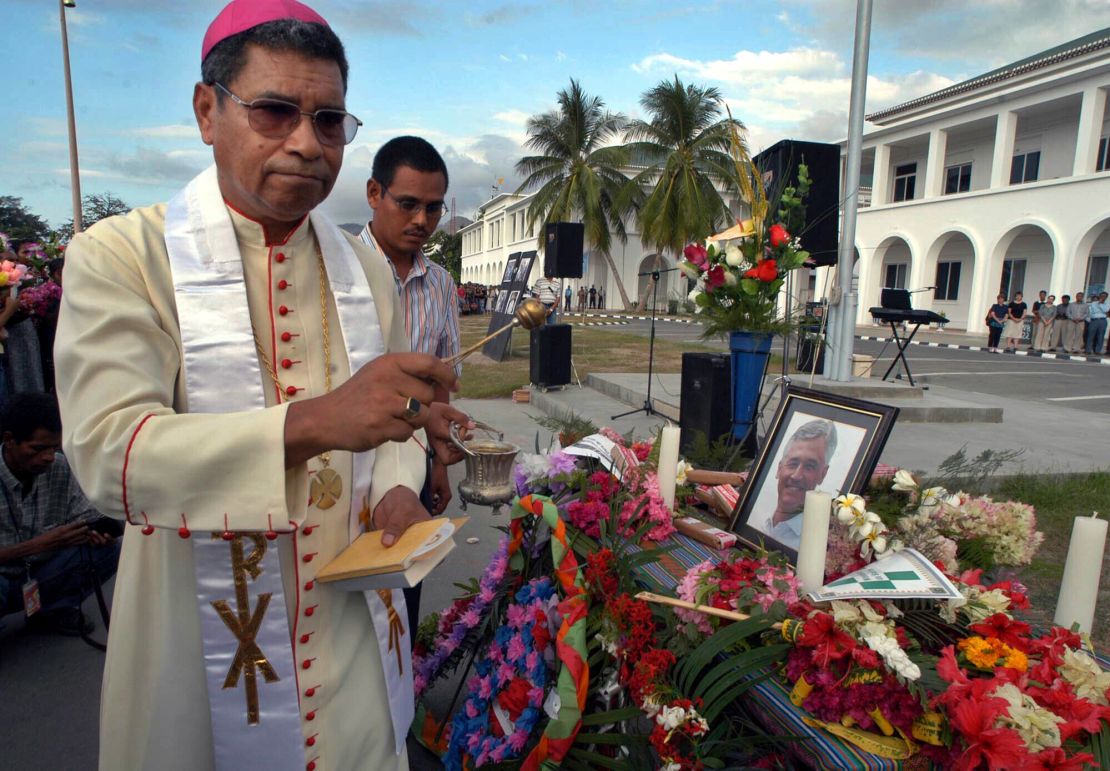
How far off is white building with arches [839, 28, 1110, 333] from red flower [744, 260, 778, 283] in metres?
20.1

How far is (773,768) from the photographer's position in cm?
131

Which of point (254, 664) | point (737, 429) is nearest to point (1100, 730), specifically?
point (254, 664)

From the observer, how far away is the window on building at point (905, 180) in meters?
26.7

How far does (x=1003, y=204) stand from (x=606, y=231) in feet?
54.2

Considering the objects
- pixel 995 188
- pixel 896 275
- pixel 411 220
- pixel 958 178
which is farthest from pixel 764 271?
pixel 896 275

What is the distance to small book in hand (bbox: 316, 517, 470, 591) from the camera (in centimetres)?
111

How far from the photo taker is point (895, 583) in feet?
4.61

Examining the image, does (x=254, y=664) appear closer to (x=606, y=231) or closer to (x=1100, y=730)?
(x=1100, y=730)

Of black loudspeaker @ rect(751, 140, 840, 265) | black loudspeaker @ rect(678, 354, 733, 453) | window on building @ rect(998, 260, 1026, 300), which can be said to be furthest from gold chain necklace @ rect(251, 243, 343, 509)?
window on building @ rect(998, 260, 1026, 300)

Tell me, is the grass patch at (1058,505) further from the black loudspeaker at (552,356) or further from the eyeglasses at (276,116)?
the black loudspeaker at (552,356)

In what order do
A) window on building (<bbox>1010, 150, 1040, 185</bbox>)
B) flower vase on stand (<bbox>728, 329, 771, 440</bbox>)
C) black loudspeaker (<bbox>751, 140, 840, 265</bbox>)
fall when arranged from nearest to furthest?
flower vase on stand (<bbox>728, 329, 771, 440</bbox>) < black loudspeaker (<bbox>751, 140, 840, 265</bbox>) < window on building (<bbox>1010, 150, 1040, 185</bbox>)

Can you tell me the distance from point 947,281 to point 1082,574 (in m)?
28.2

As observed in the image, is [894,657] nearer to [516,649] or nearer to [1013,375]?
[516,649]

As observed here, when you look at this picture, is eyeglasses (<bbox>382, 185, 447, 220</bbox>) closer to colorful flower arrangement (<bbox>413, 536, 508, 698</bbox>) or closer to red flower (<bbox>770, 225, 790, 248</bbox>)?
colorful flower arrangement (<bbox>413, 536, 508, 698</bbox>)
